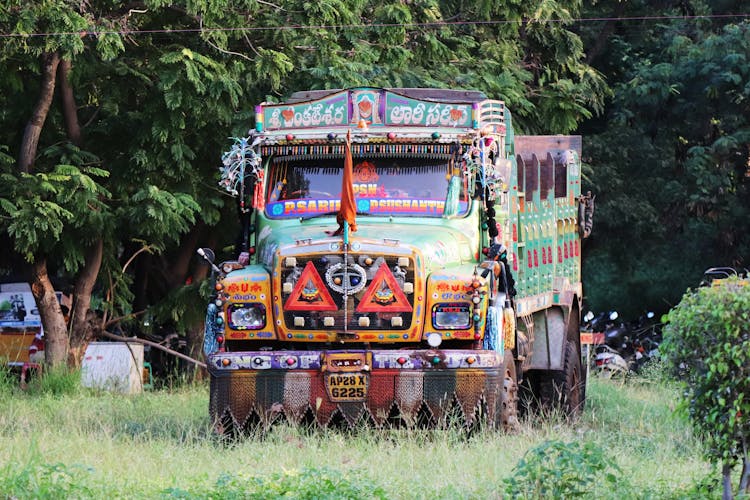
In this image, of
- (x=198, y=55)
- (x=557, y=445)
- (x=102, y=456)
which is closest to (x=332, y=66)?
(x=198, y=55)

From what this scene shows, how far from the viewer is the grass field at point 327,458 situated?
7617mm

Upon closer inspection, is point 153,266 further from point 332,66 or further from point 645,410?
point 645,410

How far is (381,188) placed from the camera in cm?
1129

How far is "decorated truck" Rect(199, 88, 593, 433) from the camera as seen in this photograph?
10.2 meters

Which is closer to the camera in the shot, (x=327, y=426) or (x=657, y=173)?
(x=327, y=426)

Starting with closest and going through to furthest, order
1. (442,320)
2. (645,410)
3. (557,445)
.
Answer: (557,445)
(442,320)
(645,410)

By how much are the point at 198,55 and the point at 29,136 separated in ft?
7.58

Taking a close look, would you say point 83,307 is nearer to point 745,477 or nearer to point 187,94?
point 187,94

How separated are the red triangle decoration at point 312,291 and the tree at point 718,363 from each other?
134 inches

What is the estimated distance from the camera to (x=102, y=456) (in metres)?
9.62

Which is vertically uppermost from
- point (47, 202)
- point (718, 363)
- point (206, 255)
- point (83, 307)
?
point (47, 202)

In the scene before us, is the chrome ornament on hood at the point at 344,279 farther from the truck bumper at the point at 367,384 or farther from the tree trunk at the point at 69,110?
the tree trunk at the point at 69,110

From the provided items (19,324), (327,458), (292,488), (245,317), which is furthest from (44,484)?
(19,324)

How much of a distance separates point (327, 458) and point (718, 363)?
127 inches
